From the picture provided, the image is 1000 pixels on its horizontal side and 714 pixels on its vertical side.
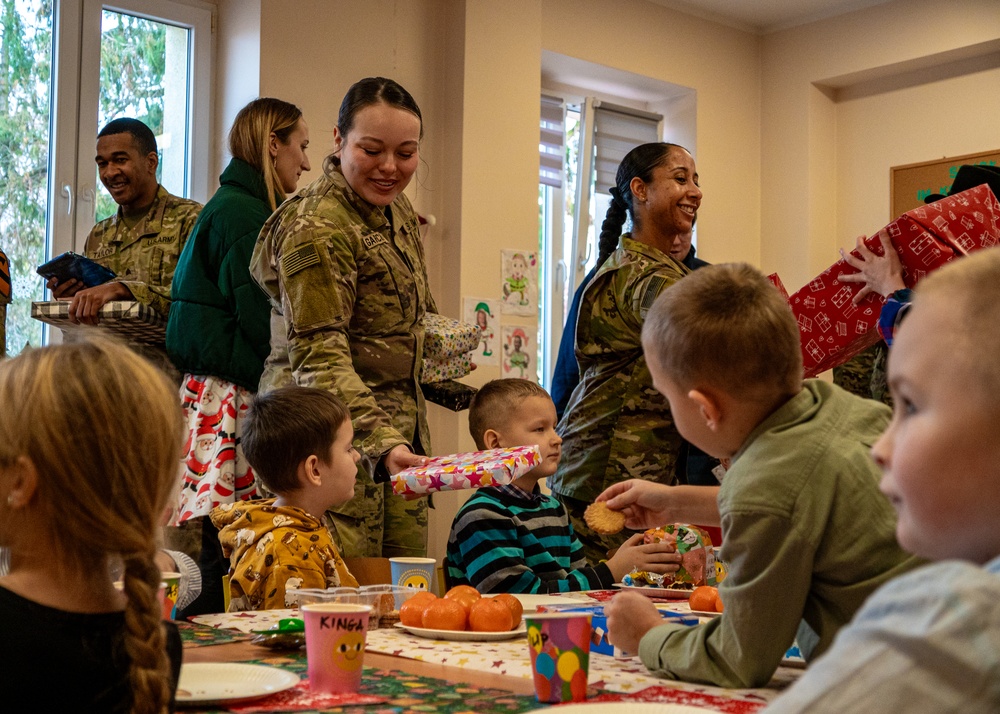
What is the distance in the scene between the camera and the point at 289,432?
7.20 ft

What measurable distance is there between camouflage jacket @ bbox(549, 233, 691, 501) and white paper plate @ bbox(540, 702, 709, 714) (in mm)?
1925

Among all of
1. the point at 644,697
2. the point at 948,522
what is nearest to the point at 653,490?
the point at 644,697

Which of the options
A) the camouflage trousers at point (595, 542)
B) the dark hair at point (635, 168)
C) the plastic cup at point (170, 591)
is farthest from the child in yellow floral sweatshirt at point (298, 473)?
the dark hair at point (635, 168)

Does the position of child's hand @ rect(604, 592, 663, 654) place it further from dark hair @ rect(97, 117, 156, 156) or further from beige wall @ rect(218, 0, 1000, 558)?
beige wall @ rect(218, 0, 1000, 558)

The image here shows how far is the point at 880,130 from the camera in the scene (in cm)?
569

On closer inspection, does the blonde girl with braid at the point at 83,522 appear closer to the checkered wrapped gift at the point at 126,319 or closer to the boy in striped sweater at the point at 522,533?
the boy in striped sweater at the point at 522,533

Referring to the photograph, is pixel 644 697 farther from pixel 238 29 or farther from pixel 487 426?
pixel 238 29

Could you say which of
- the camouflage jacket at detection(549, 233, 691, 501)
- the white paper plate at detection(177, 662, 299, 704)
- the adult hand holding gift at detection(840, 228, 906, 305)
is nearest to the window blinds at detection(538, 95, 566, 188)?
the camouflage jacket at detection(549, 233, 691, 501)

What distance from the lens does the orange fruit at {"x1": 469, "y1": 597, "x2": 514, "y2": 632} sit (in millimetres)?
1428

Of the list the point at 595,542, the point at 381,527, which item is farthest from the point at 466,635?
the point at 595,542

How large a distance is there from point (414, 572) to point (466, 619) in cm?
32

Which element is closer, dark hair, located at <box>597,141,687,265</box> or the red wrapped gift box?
the red wrapped gift box

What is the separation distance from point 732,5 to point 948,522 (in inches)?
211

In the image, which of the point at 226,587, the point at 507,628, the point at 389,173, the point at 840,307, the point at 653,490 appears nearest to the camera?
the point at 507,628
